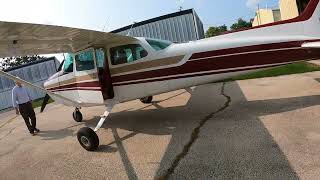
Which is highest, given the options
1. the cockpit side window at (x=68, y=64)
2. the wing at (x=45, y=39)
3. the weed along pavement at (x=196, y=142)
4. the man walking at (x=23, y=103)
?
the wing at (x=45, y=39)

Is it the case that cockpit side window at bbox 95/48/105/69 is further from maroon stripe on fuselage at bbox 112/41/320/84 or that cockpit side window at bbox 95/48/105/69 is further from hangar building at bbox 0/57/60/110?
hangar building at bbox 0/57/60/110

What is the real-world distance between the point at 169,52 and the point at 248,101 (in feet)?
9.91

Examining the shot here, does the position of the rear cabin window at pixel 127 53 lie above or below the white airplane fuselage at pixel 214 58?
above

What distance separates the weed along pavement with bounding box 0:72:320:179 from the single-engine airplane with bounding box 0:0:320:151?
89 centimetres

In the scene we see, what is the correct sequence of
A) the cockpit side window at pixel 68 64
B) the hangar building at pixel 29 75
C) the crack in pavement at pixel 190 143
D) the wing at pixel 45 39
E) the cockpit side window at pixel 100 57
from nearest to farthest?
1. the crack in pavement at pixel 190 143
2. the wing at pixel 45 39
3. the cockpit side window at pixel 100 57
4. the cockpit side window at pixel 68 64
5. the hangar building at pixel 29 75

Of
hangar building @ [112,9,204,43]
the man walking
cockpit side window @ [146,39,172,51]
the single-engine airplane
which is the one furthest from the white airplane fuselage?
hangar building @ [112,9,204,43]

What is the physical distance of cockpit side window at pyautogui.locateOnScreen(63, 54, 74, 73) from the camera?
33.6ft

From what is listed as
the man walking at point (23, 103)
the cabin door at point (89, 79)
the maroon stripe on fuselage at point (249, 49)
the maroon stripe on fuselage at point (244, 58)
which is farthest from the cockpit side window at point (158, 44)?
the man walking at point (23, 103)

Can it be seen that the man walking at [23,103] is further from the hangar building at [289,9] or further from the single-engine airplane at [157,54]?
the hangar building at [289,9]

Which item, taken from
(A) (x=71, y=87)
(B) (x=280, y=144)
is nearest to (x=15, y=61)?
(A) (x=71, y=87)

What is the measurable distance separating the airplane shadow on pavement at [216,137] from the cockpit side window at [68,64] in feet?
6.09

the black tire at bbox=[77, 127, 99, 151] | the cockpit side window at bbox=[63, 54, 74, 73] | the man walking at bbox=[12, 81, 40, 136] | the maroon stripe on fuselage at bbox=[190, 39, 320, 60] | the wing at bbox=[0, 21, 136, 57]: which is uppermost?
the wing at bbox=[0, 21, 136, 57]

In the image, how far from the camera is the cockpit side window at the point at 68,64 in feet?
33.6

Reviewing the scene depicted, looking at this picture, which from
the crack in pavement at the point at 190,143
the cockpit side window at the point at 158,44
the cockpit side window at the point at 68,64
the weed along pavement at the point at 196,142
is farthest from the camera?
the cockpit side window at the point at 68,64
